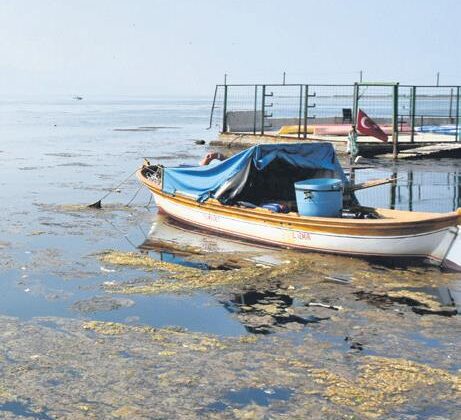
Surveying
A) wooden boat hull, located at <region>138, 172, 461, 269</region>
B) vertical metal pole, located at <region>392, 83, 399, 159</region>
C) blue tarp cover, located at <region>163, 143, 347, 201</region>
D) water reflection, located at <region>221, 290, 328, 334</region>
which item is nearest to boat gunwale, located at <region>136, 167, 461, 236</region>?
wooden boat hull, located at <region>138, 172, 461, 269</region>

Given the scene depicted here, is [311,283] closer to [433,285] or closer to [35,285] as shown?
[433,285]

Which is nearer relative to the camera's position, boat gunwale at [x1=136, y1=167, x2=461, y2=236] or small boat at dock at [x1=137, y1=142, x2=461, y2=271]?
boat gunwale at [x1=136, y1=167, x2=461, y2=236]

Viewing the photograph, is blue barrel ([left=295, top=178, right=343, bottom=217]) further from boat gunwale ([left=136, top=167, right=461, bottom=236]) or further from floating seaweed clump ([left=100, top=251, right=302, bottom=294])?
floating seaweed clump ([left=100, top=251, right=302, bottom=294])

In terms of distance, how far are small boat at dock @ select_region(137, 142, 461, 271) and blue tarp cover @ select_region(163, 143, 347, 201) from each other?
0.07ft

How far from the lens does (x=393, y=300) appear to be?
1148cm

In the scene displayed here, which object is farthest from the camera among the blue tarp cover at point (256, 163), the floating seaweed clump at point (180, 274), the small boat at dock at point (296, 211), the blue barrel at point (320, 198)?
the blue tarp cover at point (256, 163)

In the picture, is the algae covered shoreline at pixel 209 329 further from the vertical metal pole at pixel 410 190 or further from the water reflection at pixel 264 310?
the vertical metal pole at pixel 410 190

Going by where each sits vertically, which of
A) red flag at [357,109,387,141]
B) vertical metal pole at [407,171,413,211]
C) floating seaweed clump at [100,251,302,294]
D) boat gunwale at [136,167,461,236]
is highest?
red flag at [357,109,387,141]

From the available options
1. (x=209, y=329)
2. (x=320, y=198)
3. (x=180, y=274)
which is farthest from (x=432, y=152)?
(x=209, y=329)

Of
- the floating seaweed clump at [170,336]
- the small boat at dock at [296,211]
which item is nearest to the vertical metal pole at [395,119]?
the small boat at dock at [296,211]

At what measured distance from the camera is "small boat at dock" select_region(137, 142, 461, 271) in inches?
534

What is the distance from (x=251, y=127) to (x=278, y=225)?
31.0 m

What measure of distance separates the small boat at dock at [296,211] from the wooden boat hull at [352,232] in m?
0.02

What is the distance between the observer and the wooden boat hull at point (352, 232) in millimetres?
13375
